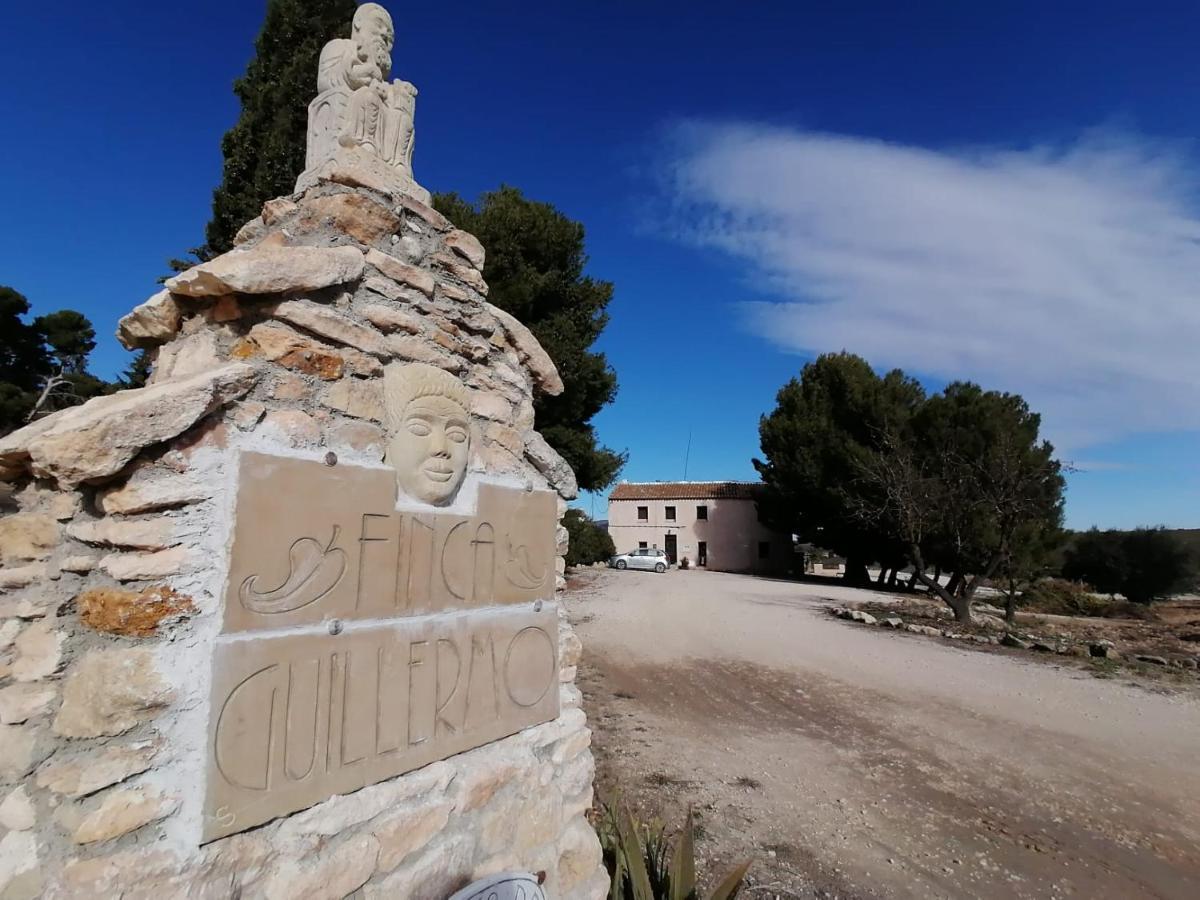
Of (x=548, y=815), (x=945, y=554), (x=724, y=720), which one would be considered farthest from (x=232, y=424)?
(x=945, y=554)

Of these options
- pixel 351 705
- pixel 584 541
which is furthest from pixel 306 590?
pixel 584 541

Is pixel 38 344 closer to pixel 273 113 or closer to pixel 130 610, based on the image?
pixel 273 113

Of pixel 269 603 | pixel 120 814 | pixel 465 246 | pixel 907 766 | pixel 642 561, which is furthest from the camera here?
pixel 642 561

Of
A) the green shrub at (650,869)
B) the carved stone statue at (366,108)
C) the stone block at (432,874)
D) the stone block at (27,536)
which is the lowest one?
the green shrub at (650,869)

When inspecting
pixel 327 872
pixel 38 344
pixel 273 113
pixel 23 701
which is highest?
pixel 273 113

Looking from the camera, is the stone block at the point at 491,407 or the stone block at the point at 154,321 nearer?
the stone block at the point at 154,321

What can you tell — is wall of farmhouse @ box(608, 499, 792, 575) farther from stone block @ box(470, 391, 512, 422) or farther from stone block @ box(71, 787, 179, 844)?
stone block @ box(71, 787, 179, 844)

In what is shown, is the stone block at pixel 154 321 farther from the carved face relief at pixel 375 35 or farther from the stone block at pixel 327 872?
the stone block at pixel 327 872

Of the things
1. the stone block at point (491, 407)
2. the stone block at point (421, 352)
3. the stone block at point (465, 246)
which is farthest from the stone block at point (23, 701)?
the stone block at point (465, 246)

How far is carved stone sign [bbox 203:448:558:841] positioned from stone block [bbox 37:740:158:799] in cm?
14

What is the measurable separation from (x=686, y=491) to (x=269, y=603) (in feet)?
107

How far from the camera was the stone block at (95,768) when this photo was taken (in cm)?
136

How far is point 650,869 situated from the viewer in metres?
2.93

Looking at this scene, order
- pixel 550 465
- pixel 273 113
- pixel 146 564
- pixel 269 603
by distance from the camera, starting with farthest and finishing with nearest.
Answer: pixel 273 113 → pixel 550 465 → pixel 269 603 → pixel 146 564
